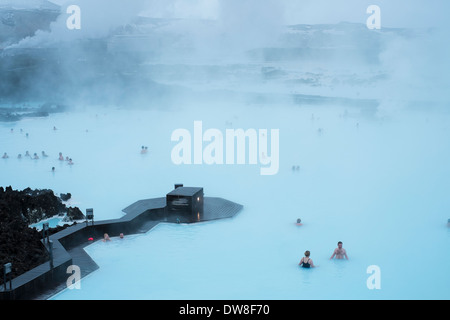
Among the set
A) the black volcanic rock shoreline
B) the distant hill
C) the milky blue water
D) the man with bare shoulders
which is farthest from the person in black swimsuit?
the distant hill

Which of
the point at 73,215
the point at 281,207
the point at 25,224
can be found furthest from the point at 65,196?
the point at 281,207

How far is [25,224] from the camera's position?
842 cm

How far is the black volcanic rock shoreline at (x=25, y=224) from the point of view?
22.6 feet

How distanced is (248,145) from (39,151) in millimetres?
10424

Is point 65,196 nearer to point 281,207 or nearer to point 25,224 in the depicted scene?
point 25,224

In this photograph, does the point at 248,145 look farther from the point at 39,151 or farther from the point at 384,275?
the point at 384,275

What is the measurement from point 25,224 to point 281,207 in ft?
20.5

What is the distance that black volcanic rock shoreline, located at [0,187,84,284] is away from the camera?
6.88m

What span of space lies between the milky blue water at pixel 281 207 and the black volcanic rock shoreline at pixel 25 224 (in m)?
0.80

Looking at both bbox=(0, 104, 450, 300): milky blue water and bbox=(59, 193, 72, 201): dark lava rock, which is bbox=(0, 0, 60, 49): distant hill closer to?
bbox=(0, 104, 450, 300): milky blue water

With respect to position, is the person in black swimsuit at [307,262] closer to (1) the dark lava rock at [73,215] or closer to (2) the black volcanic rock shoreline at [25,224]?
(2) the black volcanic rock shoreline at [25,224]

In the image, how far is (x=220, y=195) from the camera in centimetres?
1318
